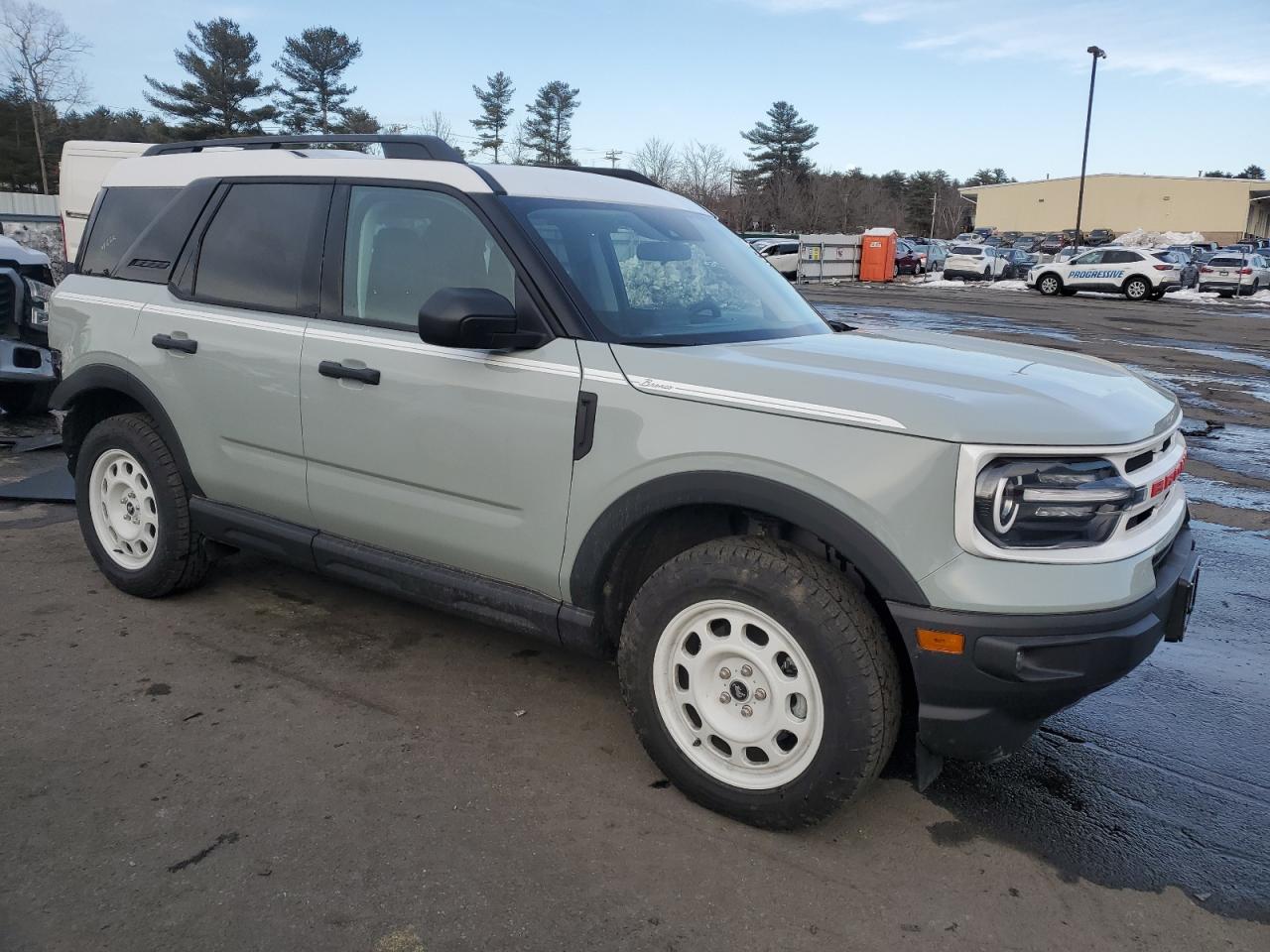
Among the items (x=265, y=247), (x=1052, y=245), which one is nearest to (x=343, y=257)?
(x=265, y=247)

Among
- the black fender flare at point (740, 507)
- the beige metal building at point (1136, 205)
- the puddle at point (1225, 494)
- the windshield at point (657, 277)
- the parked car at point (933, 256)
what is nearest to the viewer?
the black fender flare at point (740, 507)

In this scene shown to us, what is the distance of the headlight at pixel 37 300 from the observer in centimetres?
828

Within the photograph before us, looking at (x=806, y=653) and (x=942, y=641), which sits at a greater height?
(x=942, y=641)

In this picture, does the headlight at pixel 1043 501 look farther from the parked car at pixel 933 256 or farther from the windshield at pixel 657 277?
the parked car at pixel 933 256

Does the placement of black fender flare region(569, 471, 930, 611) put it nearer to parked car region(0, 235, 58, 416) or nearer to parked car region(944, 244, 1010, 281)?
parked car region(0, 235, 58, 416)

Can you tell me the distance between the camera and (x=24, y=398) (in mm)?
8516

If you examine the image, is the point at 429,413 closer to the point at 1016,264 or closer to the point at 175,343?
the point at 175,343

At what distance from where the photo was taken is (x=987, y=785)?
325 cm

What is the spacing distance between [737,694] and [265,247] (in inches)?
103

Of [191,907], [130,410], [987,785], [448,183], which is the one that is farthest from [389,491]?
[987,785]

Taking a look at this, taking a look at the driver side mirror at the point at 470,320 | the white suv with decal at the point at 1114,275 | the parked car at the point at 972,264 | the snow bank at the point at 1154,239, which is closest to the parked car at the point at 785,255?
the parked car at the point at 972,264

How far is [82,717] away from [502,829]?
1.66 m

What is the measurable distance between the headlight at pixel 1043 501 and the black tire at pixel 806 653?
43 cm

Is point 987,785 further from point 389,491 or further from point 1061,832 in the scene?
point 389,491
